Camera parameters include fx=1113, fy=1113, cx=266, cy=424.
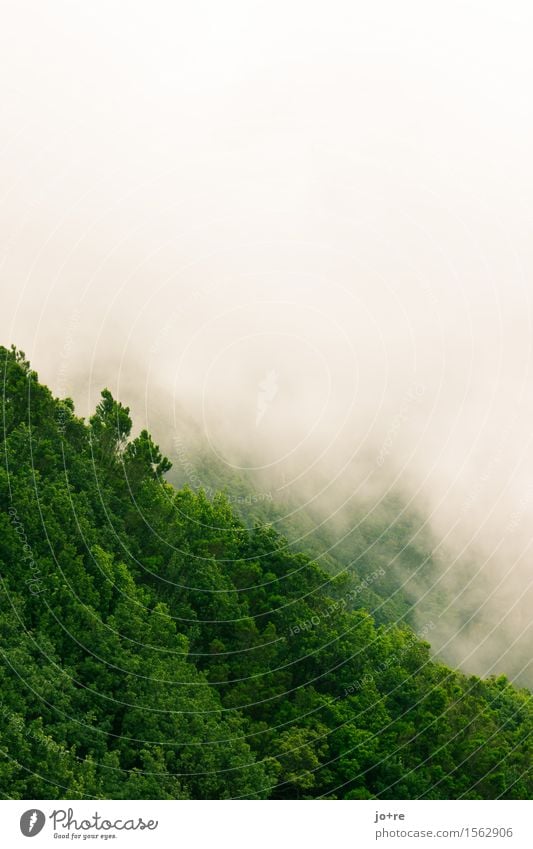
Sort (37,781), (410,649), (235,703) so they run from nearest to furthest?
(37,781)
(235,703)
(410,649)

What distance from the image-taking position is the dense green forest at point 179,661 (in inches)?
2462

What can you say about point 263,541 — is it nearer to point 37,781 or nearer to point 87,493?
point 87,493

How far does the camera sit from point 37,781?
55.2m

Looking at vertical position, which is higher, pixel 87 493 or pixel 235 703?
pixel 87 493

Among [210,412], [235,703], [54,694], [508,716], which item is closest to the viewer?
[54,694]

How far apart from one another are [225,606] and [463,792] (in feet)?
68.2

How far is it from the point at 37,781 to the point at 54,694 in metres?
7.46

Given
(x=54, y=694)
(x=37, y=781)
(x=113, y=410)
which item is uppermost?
(x=113, y=410)

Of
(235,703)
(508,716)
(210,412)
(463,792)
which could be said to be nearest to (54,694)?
(235,703)

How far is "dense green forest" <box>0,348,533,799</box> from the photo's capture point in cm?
6253

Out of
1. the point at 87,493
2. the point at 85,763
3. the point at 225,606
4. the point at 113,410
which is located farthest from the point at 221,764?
the point at 113,410

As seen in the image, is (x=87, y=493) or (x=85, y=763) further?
(x=87, y=493)

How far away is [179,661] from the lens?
71.2 m

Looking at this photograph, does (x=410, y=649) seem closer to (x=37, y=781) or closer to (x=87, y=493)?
(x=87, y=493)
